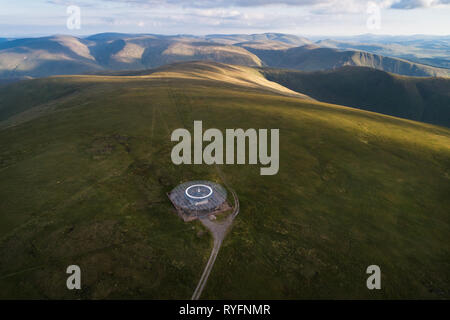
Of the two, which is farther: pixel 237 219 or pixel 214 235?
pixel 237 219

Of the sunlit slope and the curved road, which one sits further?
the sunlit slope

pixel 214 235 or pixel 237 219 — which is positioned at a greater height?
pixel 237 219

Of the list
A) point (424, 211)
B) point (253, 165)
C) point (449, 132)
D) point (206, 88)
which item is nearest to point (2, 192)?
point (253, 165)

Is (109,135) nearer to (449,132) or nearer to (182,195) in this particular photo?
(182,195)

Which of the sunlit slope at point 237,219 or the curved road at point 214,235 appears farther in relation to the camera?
the sunlit slope at point 237,219
